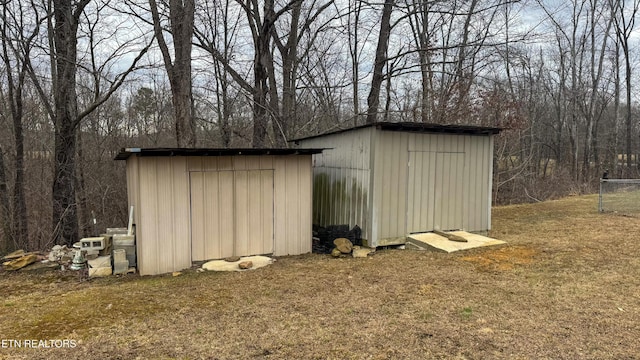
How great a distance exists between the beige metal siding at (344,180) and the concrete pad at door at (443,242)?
2.88 feet

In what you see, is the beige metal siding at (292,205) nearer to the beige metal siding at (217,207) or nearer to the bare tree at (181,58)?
the beige metal siding at (217,207)

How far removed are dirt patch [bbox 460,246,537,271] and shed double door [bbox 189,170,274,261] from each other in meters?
3.22

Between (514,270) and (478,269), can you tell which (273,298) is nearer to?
(478,269)

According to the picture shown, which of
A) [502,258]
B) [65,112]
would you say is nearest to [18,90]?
[65,112]

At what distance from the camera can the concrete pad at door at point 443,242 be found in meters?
6.28

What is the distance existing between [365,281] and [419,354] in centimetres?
190

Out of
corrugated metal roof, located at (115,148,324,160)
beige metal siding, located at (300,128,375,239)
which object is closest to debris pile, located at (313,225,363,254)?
beige metal siding, located at (300,128,375,239)

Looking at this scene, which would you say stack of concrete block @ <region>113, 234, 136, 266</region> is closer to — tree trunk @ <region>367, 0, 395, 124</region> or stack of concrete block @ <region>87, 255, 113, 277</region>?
stack of concrete block @ <region>87, 255, 113, 277</region>

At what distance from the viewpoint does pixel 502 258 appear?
5.73 m

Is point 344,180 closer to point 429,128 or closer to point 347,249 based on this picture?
point 347,249

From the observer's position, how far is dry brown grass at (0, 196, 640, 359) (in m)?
3.07

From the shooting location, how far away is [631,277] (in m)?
4.65

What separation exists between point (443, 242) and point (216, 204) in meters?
3.90

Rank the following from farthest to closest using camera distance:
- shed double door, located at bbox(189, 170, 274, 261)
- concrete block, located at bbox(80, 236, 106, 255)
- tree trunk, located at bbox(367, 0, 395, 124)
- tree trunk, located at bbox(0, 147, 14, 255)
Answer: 1. tree trunk, located at bbox(367, 0, 395, 124)
2. tree trunk, located at bbox(0, 147, 14, 255)
3. shed double door, located at bbox(189, 170, 274, 261)
4. concrete block, located at bbox(80, 236, 106, 255)
